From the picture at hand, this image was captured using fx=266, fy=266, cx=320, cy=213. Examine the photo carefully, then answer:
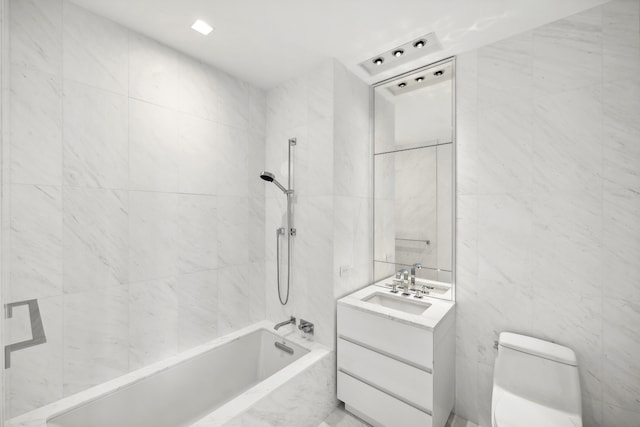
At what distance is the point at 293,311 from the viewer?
7.55ft

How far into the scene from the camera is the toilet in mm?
1384

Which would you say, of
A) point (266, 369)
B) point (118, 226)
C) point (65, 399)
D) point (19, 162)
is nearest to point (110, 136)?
point (19, 162)

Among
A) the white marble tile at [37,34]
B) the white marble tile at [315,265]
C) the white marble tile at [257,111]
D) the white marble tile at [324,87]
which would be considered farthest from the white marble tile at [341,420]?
the white marble tile at [37,34]

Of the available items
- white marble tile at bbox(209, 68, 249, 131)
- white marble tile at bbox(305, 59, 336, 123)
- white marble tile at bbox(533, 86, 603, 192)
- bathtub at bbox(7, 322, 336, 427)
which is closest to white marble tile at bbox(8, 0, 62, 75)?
white marble tile at bbox(209, 68, 249, 131)

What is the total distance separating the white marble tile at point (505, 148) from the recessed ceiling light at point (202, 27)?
1919mm

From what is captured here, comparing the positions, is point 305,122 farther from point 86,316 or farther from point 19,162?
point 86,316

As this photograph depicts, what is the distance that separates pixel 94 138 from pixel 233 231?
3.63 feet

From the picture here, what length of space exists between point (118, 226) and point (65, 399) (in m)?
0.97

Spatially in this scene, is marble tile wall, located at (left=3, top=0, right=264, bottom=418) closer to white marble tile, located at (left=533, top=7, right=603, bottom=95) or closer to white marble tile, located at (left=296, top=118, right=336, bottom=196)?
white marble tile, located at (left=296, top=118, right=336, bottom=196)

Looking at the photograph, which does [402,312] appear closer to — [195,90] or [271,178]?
[271,178]

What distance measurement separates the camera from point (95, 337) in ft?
5.15

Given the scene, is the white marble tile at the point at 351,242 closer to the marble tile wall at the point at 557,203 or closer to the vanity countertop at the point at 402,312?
the vanity countertop at the point at 402,312

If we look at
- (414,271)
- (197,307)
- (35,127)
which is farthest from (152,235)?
(414,271)

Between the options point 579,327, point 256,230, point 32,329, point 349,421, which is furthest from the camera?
point 256,230
